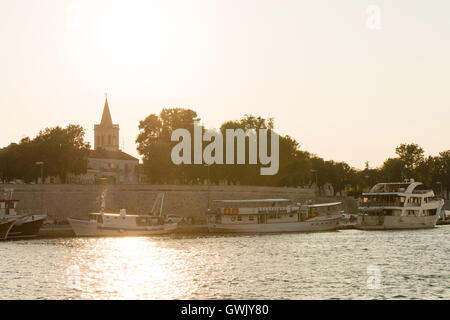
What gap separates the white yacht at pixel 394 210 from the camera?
351ft

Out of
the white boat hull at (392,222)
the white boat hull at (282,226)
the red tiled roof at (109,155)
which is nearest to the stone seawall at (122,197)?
the white boat hull at (282,226)

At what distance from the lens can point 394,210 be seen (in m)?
108

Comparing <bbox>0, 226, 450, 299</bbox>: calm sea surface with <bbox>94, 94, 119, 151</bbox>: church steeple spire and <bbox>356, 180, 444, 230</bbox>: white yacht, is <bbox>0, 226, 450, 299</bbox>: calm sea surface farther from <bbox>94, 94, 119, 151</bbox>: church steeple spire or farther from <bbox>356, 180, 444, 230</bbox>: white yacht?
<bbox>94, 94, 119, 151</bbox>: church steeple spire

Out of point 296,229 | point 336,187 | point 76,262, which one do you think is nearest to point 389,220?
point 296,229

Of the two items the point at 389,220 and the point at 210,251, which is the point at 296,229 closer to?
the point at 389,220

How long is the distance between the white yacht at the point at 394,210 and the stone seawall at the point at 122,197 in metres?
23.0

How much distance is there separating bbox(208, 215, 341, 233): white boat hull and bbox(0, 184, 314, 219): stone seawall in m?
18.1

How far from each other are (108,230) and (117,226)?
1.23 m

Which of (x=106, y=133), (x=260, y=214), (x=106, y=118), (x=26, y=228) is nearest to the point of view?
(x=26, y=228)

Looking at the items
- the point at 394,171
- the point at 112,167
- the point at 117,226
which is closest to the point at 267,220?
the point at 117,226

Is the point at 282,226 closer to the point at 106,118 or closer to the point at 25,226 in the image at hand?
the point at 25,226
